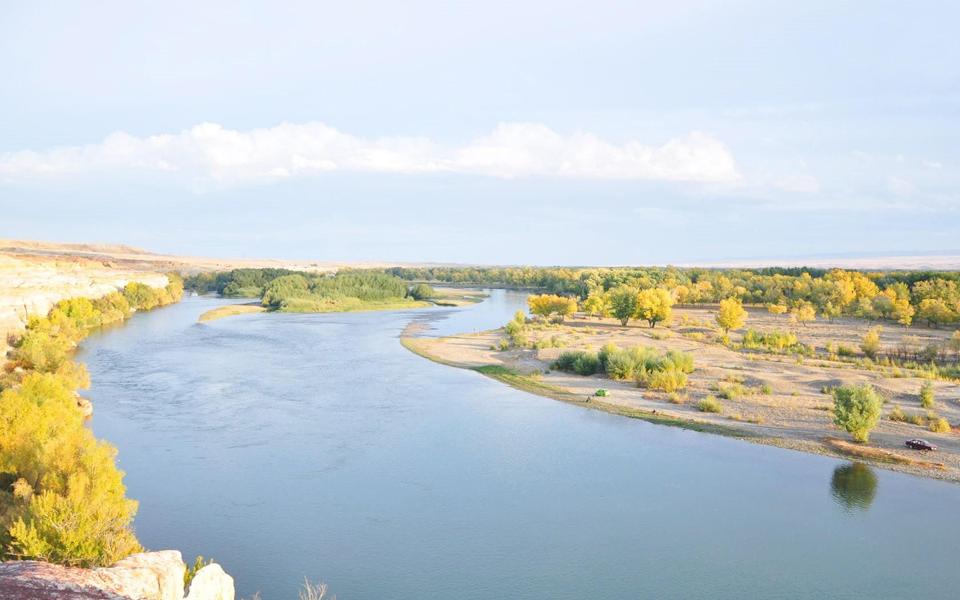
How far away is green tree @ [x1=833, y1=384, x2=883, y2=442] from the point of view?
2578cm

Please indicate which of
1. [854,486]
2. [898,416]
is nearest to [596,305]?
[898,416]

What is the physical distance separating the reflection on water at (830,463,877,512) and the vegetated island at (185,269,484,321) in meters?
69.0

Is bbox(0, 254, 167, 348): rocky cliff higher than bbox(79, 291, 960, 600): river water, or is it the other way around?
bbox(0, 254, 167, 348): rocky cliff

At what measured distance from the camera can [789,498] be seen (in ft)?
67.4

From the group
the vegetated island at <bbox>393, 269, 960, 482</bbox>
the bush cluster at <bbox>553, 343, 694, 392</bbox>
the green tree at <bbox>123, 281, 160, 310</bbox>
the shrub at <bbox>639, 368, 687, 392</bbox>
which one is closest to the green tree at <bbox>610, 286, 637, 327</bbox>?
the vegetated island at <bbox>393, 269, 960, 482</bbox>

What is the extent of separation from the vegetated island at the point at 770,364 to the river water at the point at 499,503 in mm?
2471

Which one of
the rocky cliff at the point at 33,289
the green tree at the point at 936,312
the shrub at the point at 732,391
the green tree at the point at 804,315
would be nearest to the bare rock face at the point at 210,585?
the shrub at the point at 732,391

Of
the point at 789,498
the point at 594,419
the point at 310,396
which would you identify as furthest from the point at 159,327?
the point at 789,498

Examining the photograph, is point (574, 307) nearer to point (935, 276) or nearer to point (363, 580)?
point (935, 276)

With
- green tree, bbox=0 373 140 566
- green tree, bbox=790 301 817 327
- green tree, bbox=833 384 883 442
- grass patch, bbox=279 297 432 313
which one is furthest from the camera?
grass patch, bbox=279 297 432 313

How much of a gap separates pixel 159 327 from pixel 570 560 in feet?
196

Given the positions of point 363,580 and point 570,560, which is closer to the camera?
point 363,580

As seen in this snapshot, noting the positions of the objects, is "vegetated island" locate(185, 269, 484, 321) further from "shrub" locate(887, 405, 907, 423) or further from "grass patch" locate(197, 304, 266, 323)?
"shrub" locate(887, 405, 907, 423)

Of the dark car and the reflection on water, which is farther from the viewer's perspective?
the dark car
